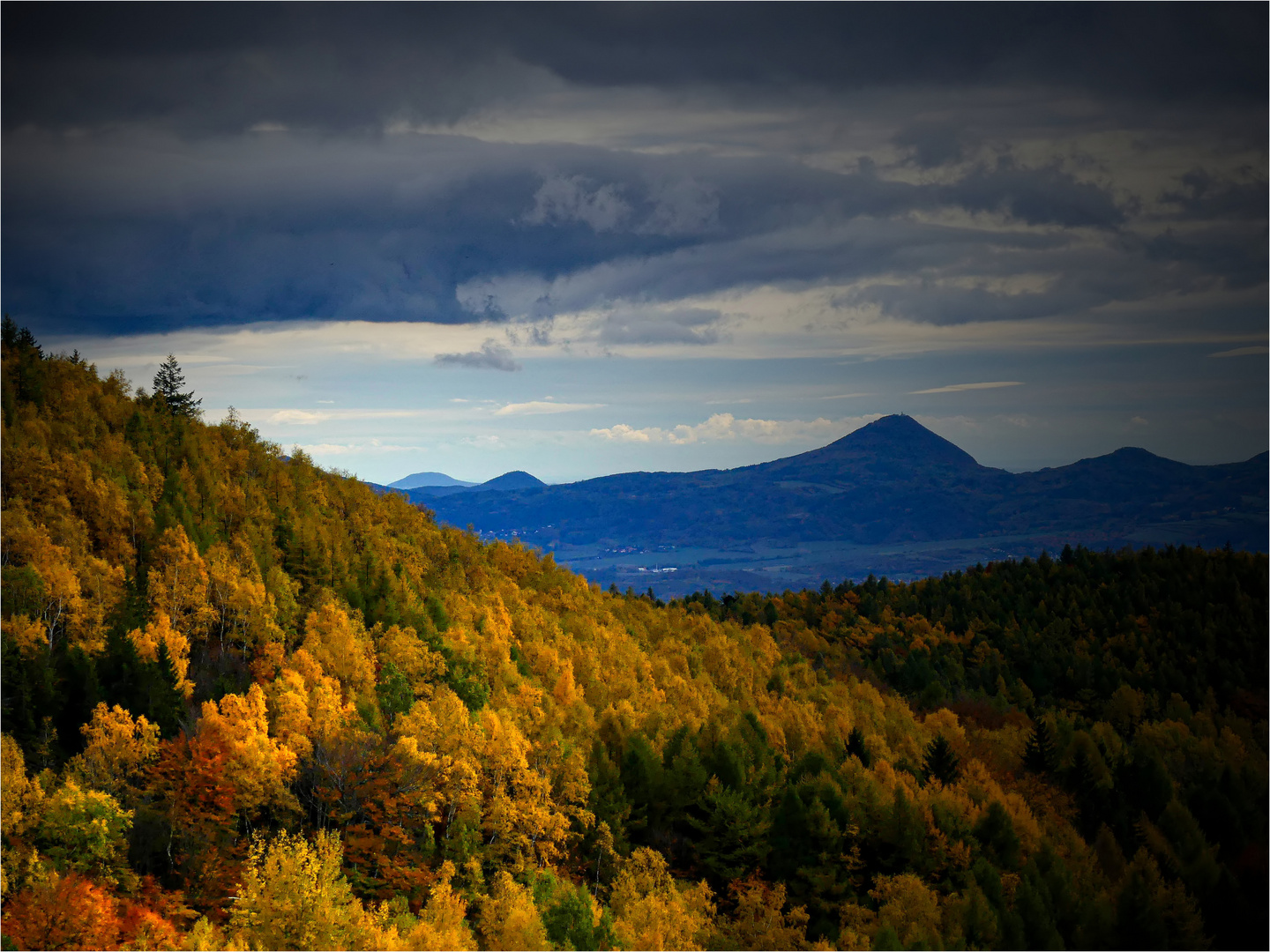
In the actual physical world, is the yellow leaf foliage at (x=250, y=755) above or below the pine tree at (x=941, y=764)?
above

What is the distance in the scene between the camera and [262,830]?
7631 cm

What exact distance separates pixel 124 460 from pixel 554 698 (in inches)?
2506

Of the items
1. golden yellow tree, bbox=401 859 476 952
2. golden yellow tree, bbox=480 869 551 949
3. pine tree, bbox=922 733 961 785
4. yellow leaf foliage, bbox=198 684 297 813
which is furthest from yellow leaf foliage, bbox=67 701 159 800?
pine tree, bbox=922 733 961 785

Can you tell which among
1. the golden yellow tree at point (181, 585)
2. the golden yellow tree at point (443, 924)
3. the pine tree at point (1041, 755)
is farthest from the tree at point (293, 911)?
the pine tree at point (1041, 755)

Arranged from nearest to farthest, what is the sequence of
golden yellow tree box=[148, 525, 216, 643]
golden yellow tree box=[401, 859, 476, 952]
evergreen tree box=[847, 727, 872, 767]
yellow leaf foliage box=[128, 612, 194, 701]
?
golden yellow tree box=[401, 859, 476, 952] < yellow leaf foliage box=[128, 612, 194, 701] < golden yellow tree box=[148, 525, 216, 643] < evergreen tree box=[847, 727, 872, 767]

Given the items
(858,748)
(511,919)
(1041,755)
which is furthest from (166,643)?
(1041,755)

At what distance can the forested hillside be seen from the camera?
68.1 metres

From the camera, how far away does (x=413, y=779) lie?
83812mm

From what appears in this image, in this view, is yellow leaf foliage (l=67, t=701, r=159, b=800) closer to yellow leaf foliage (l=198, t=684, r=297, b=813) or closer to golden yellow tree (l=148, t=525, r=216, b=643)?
yellow leaf foliage (l=198, t=684, r=297, b=813)

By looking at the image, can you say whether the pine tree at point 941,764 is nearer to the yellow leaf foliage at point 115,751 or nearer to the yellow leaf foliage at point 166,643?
the yellow leaf foliage at point 166,643

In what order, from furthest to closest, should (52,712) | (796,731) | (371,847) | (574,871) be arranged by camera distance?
(796,731), (574,871), (371,847), (52,712)

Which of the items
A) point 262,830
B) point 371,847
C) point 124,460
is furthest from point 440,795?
point 124,460

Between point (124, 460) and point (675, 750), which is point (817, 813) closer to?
point (675, 750)

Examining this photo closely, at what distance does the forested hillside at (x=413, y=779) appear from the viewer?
6806 cm
